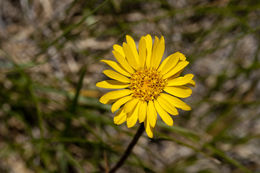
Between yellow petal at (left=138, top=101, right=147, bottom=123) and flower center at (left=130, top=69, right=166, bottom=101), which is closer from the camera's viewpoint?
yellow petal at (left=138, top=101, right=147, bottom=123)

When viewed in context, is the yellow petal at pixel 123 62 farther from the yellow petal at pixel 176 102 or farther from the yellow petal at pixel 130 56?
the yellow petal at pixel 176 102

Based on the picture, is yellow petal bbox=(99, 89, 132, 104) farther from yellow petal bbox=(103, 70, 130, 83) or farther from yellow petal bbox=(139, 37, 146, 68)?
yellow petal bbox=(139, 37, 146, 68)

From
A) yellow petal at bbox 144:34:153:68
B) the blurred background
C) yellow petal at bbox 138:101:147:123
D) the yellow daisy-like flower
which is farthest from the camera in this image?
the blurred background

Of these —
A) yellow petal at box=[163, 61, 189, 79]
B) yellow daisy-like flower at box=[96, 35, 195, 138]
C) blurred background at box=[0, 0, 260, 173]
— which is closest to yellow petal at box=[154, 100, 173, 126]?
yellow daisy-like flower at box=[96, 35, 195, 138]

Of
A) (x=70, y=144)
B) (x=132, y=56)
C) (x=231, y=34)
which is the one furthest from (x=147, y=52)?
(x=231, y=34)

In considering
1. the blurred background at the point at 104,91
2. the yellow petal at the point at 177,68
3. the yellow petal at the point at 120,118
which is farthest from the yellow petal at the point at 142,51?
the blurred background at the point at 104,91

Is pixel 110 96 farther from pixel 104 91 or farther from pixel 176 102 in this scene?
pixel 104 91
